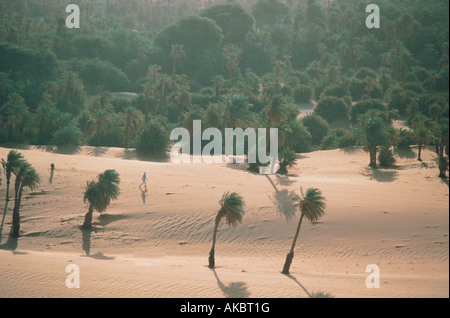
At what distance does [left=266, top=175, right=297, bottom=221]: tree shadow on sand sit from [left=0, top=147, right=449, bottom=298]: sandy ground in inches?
4.4

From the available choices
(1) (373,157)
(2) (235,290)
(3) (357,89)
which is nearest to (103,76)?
(3) (357,89)

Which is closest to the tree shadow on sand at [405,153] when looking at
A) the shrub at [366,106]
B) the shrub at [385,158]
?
the shrub at [385,158]

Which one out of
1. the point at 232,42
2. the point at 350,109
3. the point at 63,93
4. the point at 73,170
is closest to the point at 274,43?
the point at 232,42

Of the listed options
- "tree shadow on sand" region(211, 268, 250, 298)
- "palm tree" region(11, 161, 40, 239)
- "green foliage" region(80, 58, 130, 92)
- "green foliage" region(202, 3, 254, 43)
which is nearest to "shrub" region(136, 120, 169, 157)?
"palm tree" region(11, 161, 40, 239)

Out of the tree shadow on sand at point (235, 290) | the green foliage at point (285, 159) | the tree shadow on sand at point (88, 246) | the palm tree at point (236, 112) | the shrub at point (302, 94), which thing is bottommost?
the tree shadow on sand at point (88, 246)

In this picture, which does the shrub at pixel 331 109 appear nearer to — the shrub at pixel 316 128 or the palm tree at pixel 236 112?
the shrub at pixel 316 128

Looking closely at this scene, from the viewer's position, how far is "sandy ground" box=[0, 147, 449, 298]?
17969 mm

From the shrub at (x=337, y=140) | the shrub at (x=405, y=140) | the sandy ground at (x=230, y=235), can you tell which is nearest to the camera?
the sandy ground at (x=230, y=235)

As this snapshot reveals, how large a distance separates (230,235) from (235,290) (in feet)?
33.3

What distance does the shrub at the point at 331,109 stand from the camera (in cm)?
7138

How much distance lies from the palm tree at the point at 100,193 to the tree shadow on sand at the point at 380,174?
16495 mm

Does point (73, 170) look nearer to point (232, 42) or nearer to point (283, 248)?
point (283, 248)
